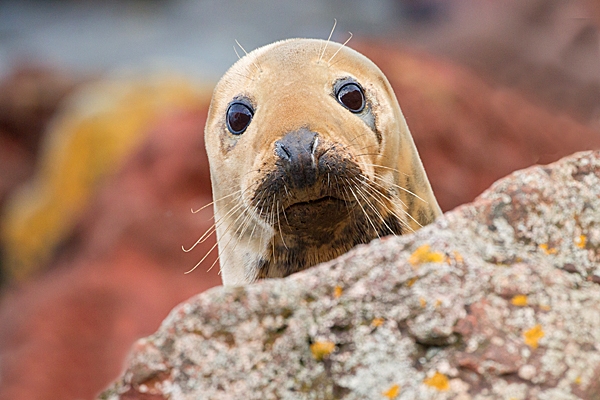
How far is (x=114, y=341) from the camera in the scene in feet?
27.2

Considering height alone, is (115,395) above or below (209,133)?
below

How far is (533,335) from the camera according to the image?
1.61 m

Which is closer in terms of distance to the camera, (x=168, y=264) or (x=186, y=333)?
(x=186, y=333)

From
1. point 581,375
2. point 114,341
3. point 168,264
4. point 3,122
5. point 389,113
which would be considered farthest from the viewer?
point 3,122

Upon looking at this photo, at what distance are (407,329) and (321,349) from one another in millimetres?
194

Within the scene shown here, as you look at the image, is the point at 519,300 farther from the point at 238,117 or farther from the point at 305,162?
the point at 238,117

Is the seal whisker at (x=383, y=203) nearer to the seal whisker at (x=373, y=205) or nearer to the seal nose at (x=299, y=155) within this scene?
the seal whisker at (x=373, y=205)

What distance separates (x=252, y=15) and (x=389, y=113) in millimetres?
14942

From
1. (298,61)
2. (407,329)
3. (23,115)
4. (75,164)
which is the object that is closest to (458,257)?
(407,329)

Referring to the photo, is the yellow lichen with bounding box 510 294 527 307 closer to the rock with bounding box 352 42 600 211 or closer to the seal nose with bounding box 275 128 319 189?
the seal nose with bounding box 275 128 319 189

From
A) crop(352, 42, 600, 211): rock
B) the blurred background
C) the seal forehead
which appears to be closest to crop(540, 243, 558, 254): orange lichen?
the seal forehead

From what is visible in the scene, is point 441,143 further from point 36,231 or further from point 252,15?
point 252,15

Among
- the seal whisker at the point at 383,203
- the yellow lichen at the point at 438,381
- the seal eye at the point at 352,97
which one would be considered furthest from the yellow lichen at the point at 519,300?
the seal eye at the point at 352,97

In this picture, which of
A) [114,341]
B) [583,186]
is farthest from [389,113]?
[114,341]
